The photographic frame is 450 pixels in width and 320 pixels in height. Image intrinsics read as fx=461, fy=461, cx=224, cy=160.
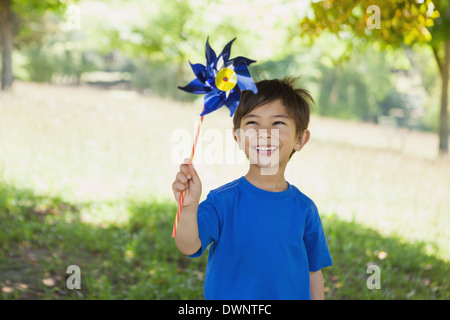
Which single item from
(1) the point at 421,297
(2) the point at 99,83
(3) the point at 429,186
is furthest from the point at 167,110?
(2) the point at 99,83

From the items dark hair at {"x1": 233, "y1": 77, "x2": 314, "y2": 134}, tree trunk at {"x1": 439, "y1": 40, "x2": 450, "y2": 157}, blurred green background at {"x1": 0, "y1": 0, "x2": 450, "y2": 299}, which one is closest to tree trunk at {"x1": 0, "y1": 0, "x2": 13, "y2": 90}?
blurred green background at {"x1": 0, "y1": 0, "x2": 450, "y2": 299}

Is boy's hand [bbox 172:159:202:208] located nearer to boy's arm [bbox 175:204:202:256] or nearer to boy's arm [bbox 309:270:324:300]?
boy's arm [bbox 175:204:202:256]

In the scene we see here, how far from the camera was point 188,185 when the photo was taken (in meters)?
1.62

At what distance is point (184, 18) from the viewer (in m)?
16.8

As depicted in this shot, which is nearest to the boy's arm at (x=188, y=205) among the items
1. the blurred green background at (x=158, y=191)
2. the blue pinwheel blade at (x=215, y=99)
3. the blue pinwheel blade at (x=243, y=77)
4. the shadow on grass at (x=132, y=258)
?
the blue pinwheel blade at (x=215, y=99)

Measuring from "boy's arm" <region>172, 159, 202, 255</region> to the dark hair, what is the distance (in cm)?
35

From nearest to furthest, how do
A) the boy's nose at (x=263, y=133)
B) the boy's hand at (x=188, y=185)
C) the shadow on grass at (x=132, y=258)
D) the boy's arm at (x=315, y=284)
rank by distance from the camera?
1. the boy's hand at (x=188, y=185)
2. the boy's nose at (x=263, y=133)
3. the boy's arm at (x=315, y=284)
4. the shadow on grass at (x=132, y=258)

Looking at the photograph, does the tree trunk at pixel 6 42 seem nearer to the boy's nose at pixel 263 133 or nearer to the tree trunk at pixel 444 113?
the tree trunk at pixel 444 113

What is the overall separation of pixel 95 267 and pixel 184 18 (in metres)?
14.2

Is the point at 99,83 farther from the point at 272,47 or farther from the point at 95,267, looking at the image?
the point at 95,267

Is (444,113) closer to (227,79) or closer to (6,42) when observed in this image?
(227,79)

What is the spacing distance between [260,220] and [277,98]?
1.59 feet

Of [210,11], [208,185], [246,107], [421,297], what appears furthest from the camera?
[210,11]

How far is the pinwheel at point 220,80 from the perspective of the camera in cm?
163
